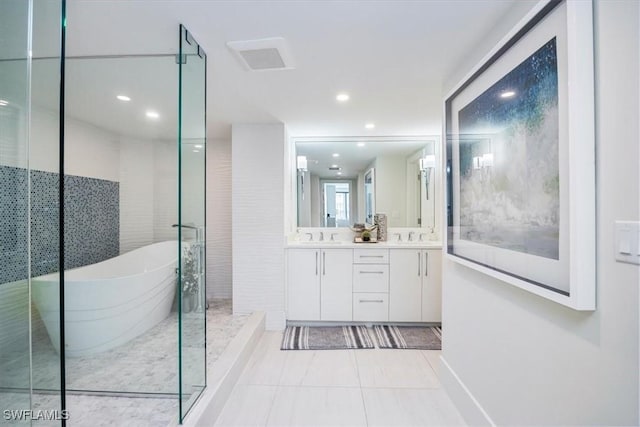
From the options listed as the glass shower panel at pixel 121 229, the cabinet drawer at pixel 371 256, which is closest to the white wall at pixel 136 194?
the glass shower panel at pixel 121 229

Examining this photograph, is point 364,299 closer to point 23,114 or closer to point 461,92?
point 461,92

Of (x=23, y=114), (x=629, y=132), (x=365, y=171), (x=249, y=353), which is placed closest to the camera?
(x=629, y=132)

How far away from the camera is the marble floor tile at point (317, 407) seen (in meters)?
1.78

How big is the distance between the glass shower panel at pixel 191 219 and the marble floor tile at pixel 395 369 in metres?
1.26

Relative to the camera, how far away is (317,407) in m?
1.92

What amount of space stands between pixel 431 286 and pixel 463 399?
1510 mm

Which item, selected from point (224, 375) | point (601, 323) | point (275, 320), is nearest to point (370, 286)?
point (275, 320)

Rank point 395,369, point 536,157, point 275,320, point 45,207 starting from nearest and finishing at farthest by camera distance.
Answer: point 536,157
point 45,207
point 395,369
point 275,320

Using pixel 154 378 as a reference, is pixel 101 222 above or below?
above

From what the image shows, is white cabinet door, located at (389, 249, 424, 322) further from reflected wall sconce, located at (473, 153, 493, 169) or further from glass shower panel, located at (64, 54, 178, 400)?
glass shower panel, located at (64, 54, 178, 400)

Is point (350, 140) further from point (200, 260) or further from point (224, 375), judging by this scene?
point (224, 375)

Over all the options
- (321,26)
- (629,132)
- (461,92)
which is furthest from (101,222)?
(629,132)

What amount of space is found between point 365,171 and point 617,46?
3073mm

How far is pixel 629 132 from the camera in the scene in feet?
2.62
